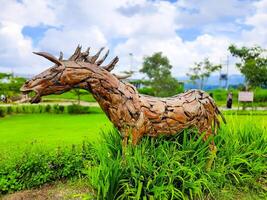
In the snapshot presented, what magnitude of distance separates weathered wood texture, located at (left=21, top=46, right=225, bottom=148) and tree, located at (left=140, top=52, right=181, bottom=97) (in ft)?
59.0

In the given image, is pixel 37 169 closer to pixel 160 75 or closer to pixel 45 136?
pixel 45 136

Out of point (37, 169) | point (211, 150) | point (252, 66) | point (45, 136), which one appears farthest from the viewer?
point (252, 66)

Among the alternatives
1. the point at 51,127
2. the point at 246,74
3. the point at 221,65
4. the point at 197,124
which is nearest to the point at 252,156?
the point at 197,124

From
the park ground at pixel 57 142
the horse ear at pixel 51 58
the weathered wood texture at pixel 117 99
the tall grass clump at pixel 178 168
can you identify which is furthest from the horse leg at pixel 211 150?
the horse ear at pixel 51 58

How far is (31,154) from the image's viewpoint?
15.2 feet

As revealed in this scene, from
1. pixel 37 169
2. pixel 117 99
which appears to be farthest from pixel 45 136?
pixel 117 99

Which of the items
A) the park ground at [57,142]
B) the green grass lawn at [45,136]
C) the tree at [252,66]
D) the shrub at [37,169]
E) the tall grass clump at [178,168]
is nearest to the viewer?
the tall grass clump at [178,168]

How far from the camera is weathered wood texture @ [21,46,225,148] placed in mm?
3641

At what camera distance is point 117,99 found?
381 centimetres

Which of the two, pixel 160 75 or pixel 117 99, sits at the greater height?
pixel 160 75

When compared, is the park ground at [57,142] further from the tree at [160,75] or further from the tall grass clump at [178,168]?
the tree at [160,75]

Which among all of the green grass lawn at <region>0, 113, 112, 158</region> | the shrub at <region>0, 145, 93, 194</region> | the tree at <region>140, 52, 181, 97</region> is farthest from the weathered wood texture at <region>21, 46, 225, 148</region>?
the tree at <region>140, 52, 181, 97</region>

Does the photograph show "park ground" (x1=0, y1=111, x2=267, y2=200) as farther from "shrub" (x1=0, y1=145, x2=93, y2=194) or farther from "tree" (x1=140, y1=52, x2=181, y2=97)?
"tree" (x1=140, y1=52, x2=181, y2=97)

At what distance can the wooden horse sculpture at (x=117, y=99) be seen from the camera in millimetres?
3641
